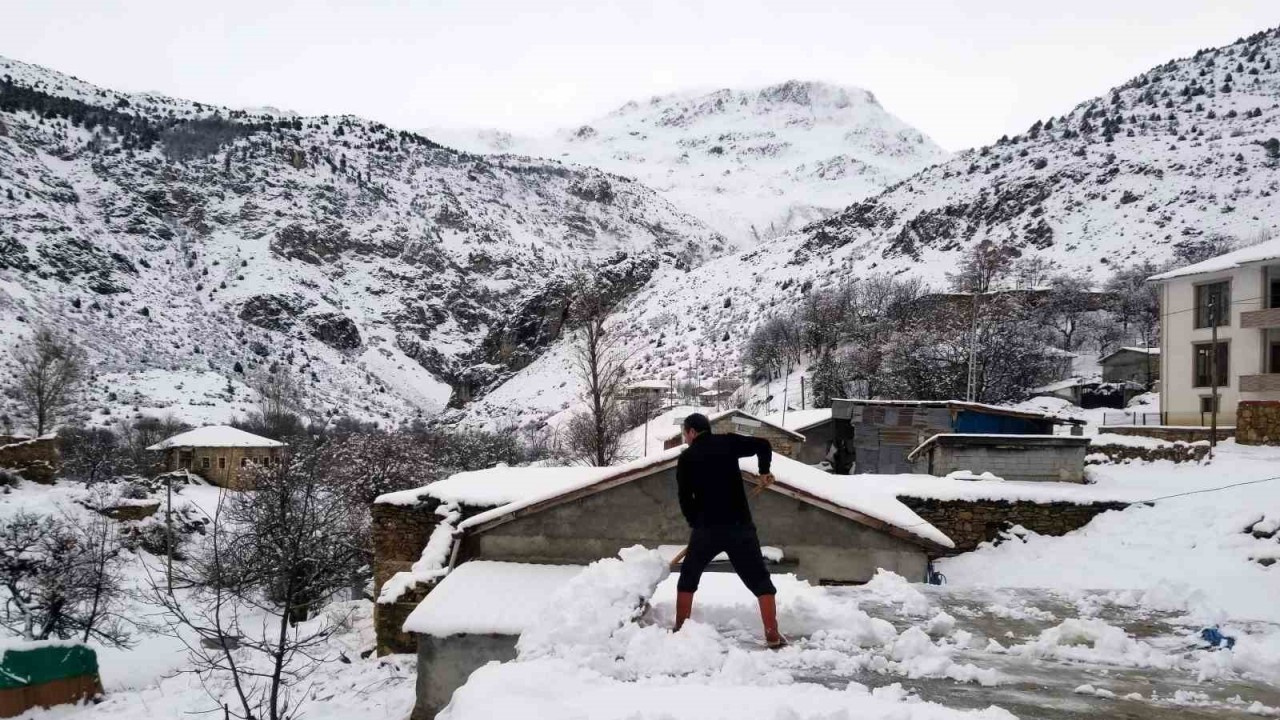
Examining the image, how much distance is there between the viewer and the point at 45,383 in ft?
162

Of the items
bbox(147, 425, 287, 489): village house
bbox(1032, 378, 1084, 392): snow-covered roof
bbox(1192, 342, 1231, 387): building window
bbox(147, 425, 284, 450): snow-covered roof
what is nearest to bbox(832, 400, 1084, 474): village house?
bbox(1192, 342, 1231, 387): building window

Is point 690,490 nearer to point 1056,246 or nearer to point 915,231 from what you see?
point 1056,246

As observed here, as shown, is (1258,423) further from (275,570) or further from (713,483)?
(275,570)

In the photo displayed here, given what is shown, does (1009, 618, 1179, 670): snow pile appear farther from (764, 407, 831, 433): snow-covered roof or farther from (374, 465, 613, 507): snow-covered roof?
(764, 407, 831, 433): snow-covered roof

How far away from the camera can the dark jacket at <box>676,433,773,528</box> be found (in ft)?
18.0

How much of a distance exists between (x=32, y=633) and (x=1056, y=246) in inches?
3008

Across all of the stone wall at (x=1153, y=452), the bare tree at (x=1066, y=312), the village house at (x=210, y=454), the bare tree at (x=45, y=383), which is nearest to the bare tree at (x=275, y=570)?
the village house at (x=210, y=454)

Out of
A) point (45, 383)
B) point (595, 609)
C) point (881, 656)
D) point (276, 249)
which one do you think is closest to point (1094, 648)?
point (881, 656)

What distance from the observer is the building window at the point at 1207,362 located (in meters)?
31.4

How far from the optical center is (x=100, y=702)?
1833cm

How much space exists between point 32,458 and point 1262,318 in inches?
2114

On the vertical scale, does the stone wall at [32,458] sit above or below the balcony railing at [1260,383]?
below

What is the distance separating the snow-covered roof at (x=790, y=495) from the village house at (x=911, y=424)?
46.1 ft

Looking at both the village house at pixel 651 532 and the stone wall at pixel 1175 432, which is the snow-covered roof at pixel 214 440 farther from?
the stone wall at pixel 1175 432
